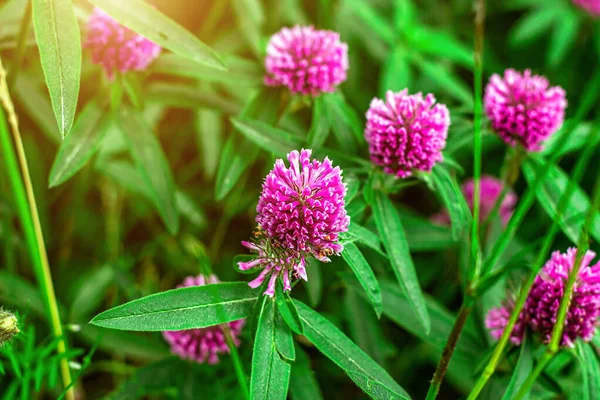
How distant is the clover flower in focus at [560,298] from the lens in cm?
131

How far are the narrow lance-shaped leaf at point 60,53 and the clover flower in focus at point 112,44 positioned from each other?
0.96 feet

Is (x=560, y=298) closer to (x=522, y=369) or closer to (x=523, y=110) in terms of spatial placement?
(x=522, y=369)

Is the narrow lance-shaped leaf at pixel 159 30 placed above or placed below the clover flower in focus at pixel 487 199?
above

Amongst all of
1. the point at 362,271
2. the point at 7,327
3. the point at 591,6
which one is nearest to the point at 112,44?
the point at 7,327

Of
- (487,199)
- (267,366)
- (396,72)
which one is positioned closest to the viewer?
(267,366)

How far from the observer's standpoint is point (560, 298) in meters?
1.32

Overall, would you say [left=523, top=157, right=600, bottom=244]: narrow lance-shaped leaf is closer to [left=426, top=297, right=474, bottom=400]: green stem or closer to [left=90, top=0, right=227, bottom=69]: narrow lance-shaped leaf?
[left=426, top=297, right=474, bottom=400]: green stem

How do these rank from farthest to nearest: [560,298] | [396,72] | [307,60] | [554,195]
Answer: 1. [396,72]
2. [554,195]
3. [307,60]
4. [560,298]

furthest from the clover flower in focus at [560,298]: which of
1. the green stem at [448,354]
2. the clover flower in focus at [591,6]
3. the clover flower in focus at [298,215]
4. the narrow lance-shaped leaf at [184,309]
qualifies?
the clover flower in focus at [591,6]

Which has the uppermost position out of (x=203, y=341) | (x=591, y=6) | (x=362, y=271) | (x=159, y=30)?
(x=591, y=6)

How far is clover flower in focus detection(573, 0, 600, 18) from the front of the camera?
9.56 ft

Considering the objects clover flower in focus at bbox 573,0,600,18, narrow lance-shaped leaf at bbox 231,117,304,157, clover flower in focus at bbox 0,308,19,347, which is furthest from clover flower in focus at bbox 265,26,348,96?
clover flower in focus at bbox 573,0,600,18

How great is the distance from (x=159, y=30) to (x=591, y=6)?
91.9 inches

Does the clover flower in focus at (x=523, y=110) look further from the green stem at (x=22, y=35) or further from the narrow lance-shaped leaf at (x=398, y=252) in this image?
the green stem at (x=22, y=35)
